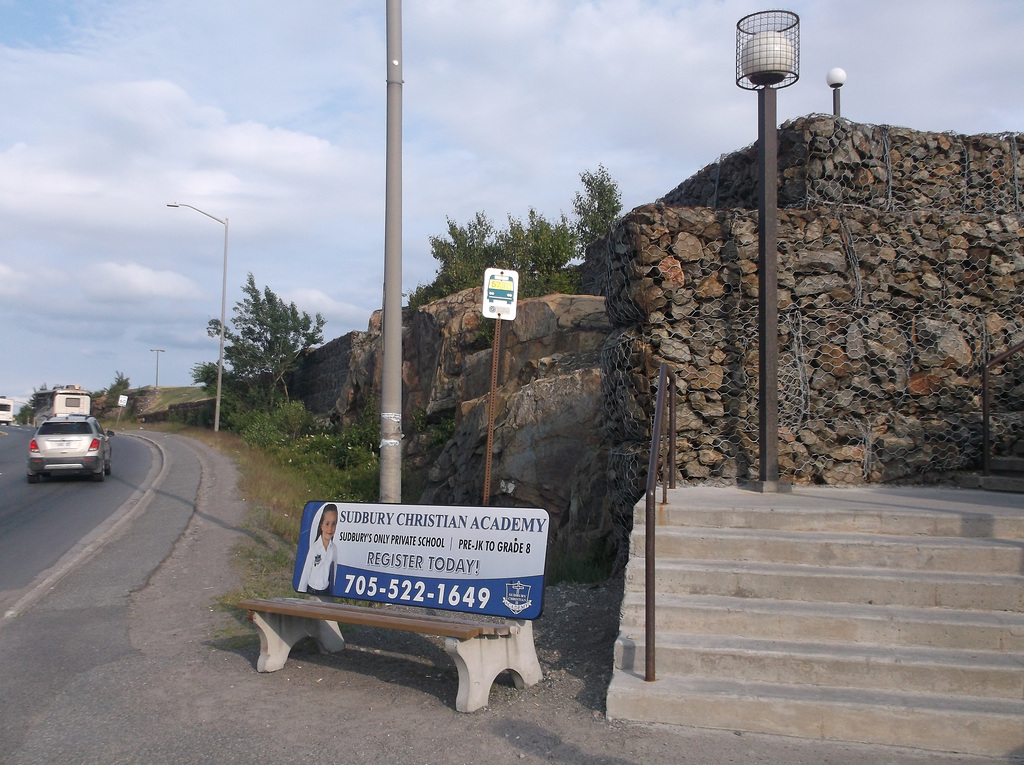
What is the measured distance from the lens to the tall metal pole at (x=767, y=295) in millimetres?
6859

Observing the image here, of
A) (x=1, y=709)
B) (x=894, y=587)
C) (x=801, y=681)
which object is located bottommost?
(x=1, y=709)

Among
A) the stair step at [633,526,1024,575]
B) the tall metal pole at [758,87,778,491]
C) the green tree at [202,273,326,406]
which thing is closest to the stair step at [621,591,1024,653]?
the stair step at [633,526,1024,575]

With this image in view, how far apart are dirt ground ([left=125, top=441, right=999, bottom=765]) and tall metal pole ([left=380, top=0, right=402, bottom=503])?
150 centimetres

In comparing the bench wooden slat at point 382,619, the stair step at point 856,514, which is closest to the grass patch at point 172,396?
the bench wooden slat at point 382,619

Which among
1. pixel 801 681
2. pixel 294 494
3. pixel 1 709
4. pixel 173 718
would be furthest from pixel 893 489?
pixel 294 494

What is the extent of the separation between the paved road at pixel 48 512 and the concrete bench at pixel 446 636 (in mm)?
3481

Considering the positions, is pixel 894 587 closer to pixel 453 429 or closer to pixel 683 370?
pixel 683 370

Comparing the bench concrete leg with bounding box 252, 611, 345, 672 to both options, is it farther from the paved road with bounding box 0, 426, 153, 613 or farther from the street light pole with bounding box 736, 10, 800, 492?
the street light pole with bounding box 736, 10, 800, 492

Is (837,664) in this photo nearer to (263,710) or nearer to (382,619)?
(382,619)

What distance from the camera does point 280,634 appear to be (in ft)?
18.6

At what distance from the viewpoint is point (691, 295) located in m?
7.50

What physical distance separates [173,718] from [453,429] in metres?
13.6

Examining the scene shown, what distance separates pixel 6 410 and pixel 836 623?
68.6m

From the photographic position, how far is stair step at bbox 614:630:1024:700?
A: 4293 millimetres
